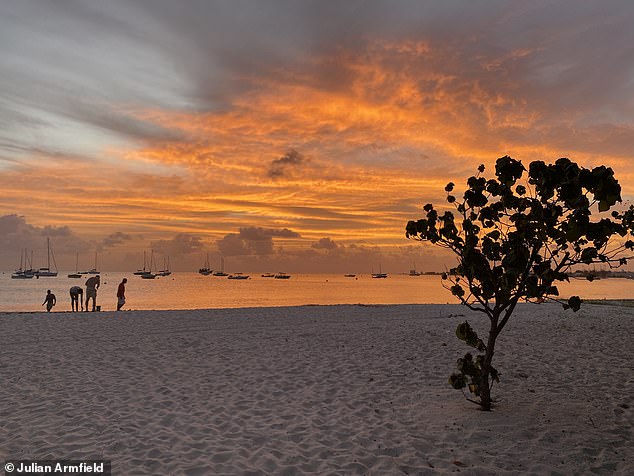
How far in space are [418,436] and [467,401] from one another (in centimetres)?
219

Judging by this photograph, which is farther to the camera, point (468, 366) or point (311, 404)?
point (311, 404)

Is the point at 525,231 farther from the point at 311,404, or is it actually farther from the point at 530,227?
the point at 311,404

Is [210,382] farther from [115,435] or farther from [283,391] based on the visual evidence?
[115,435]

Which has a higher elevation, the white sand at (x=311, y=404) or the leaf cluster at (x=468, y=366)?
the leaf cluster at (x=468, y=366)

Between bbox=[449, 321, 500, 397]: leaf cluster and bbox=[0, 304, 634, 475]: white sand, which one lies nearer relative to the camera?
bbox=[0, 304, 634, 475]: white sand

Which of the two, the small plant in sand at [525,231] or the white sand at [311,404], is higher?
the small plant in sand at [525,231]

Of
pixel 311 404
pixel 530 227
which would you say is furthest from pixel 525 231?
pixel 311 404

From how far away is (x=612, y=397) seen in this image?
9242 mm

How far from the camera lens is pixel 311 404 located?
9.02 meters

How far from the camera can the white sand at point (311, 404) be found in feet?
21.4

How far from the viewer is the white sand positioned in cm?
653

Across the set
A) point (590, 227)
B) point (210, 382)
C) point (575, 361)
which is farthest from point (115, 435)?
point (575, 361)

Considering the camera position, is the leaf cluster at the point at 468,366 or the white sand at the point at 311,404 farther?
the leaf cluster at the point at 468,366

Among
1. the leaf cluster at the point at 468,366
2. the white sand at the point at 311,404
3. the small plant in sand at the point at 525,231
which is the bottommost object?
the white sand at the point at 311,404
